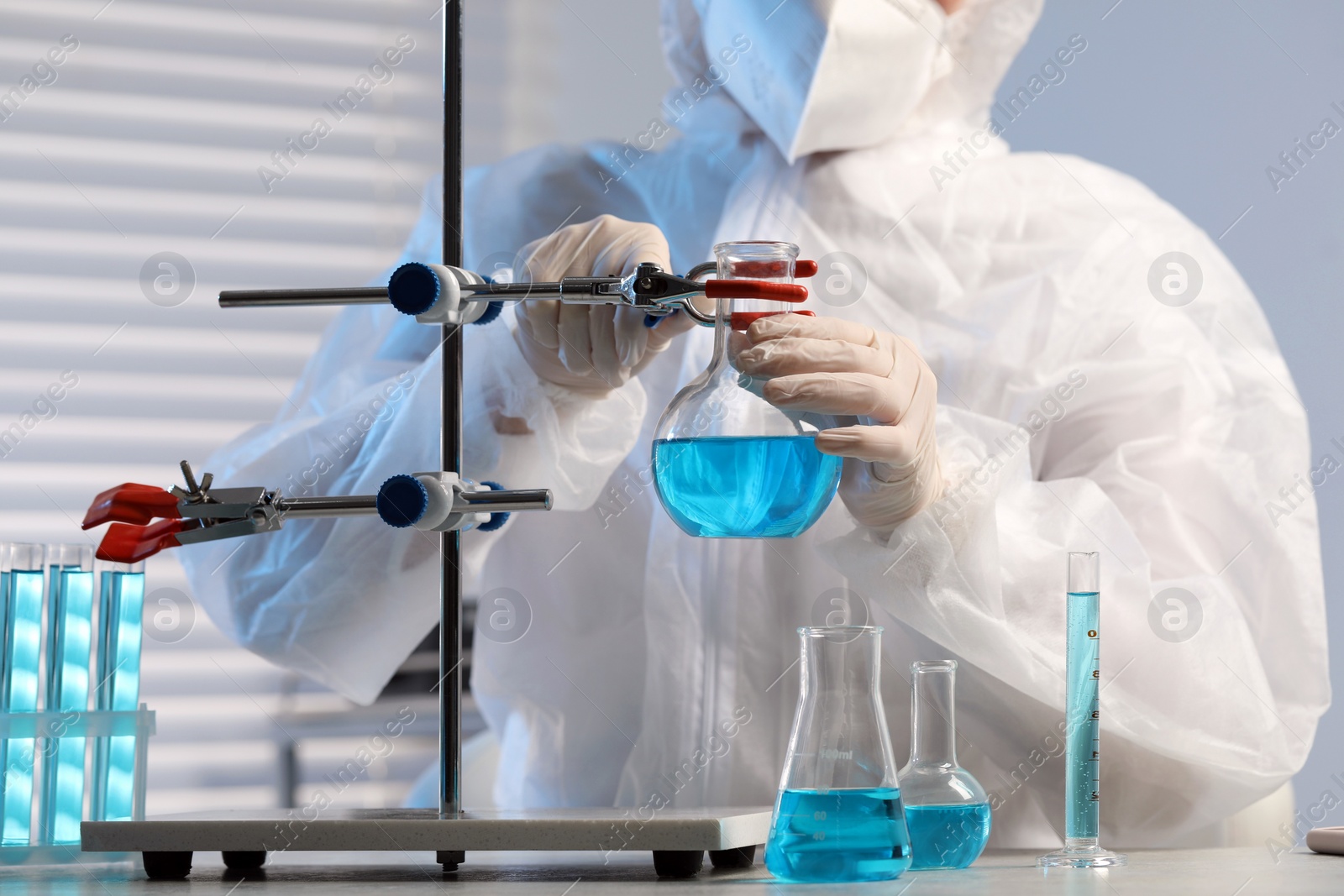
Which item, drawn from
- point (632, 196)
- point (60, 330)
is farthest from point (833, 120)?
point (60, 330)

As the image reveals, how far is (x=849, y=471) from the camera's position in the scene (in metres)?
0.87

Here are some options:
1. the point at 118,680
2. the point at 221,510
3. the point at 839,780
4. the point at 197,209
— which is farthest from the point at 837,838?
the point at 197,209

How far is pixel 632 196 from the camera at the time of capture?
1.31 meters

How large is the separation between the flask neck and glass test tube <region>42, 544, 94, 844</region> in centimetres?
59

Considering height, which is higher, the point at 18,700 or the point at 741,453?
the point at 741,453

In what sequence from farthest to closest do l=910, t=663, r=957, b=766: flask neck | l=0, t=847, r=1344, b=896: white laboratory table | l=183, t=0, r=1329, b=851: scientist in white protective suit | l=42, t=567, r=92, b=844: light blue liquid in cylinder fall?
l=183, t=0, r=1329, b=851: scientist in white protective suit, l=42, t=567, r=92, b=844: light blue liquid in cylinder, l=910, t=663, r=957, b=766: flask neck, l=0, t=847, r=1344, b=896: white laboratory table

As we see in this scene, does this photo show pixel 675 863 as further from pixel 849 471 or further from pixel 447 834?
pixel 849 471

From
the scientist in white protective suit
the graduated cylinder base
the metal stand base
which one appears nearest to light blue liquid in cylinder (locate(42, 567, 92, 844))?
the metal stand base

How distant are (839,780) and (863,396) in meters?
0.23

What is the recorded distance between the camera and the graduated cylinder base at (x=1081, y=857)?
2.48 ft

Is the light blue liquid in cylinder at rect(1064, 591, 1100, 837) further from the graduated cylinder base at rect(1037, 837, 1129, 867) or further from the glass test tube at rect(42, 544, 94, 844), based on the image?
the glass test tube at rect(42, 544, 94, 844)

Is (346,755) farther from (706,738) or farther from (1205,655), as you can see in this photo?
(1205,655)

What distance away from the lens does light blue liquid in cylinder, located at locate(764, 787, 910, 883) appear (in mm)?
670

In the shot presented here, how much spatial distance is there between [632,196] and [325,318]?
83 cm
